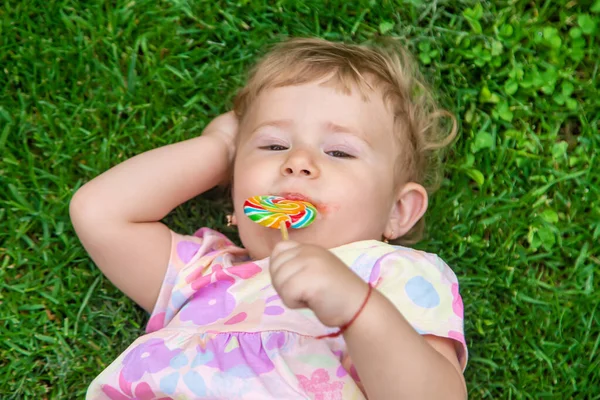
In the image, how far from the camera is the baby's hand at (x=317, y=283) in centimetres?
168

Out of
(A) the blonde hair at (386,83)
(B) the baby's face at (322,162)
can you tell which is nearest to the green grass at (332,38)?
(A) the blonde hair at (386,83)

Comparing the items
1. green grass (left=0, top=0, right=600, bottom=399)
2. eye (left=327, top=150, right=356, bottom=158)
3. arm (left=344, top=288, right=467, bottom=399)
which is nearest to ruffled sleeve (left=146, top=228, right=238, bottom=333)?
green grass (left=0, top=0, right=600, bottom=399)

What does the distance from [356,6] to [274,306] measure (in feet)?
3.85

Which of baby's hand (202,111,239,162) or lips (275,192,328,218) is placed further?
baby's hand (202,111,239,162)

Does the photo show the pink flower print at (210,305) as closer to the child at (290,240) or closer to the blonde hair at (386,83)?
the child at (290,240)

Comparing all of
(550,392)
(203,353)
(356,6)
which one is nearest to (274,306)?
(203,353)

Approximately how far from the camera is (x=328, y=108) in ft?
7.58

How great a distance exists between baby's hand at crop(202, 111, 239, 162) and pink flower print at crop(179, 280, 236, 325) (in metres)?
0.45

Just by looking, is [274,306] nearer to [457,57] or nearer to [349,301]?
[349,301]

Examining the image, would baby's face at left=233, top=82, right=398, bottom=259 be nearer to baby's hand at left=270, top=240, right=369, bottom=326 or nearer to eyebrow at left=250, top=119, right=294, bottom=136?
eyebrow at left=250, top=119, right=294, bottom=136

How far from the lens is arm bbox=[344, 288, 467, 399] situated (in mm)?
1794

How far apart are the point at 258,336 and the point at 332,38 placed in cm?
114

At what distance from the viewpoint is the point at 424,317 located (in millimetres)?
2086

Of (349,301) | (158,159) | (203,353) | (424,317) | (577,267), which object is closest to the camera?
(349,301)
